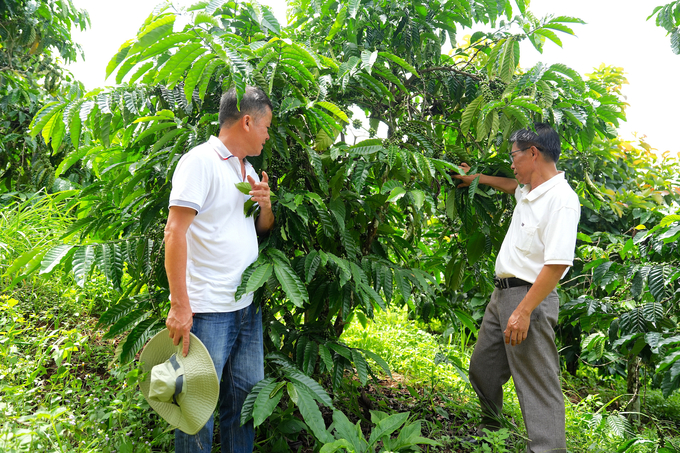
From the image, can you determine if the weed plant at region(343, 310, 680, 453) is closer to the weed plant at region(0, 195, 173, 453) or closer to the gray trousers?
the gray trousers

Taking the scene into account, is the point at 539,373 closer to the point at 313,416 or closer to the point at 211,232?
the point at 313,416

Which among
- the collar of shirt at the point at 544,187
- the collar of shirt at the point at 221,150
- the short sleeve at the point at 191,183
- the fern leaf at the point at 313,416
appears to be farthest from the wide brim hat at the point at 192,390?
the collar of shirt at the point at 544,187

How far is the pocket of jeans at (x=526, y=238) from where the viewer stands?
2.12 meters

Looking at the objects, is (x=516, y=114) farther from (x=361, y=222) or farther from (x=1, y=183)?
(x=1, y=183)

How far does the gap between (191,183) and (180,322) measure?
1.58 feet

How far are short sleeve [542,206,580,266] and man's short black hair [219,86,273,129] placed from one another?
53.0 inches

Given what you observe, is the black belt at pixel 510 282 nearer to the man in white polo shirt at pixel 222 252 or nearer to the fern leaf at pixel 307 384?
the fern leaf at pixel 307 384

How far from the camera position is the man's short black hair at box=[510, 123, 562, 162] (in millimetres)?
2156

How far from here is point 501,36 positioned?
7.31ft

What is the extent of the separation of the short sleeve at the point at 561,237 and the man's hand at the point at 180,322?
1517mm

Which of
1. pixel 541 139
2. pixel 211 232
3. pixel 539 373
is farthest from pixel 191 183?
pixel 539 373

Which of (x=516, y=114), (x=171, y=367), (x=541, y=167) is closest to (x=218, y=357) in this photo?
(x=171, y=367)

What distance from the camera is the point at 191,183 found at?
157 cm

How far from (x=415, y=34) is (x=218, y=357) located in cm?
168
